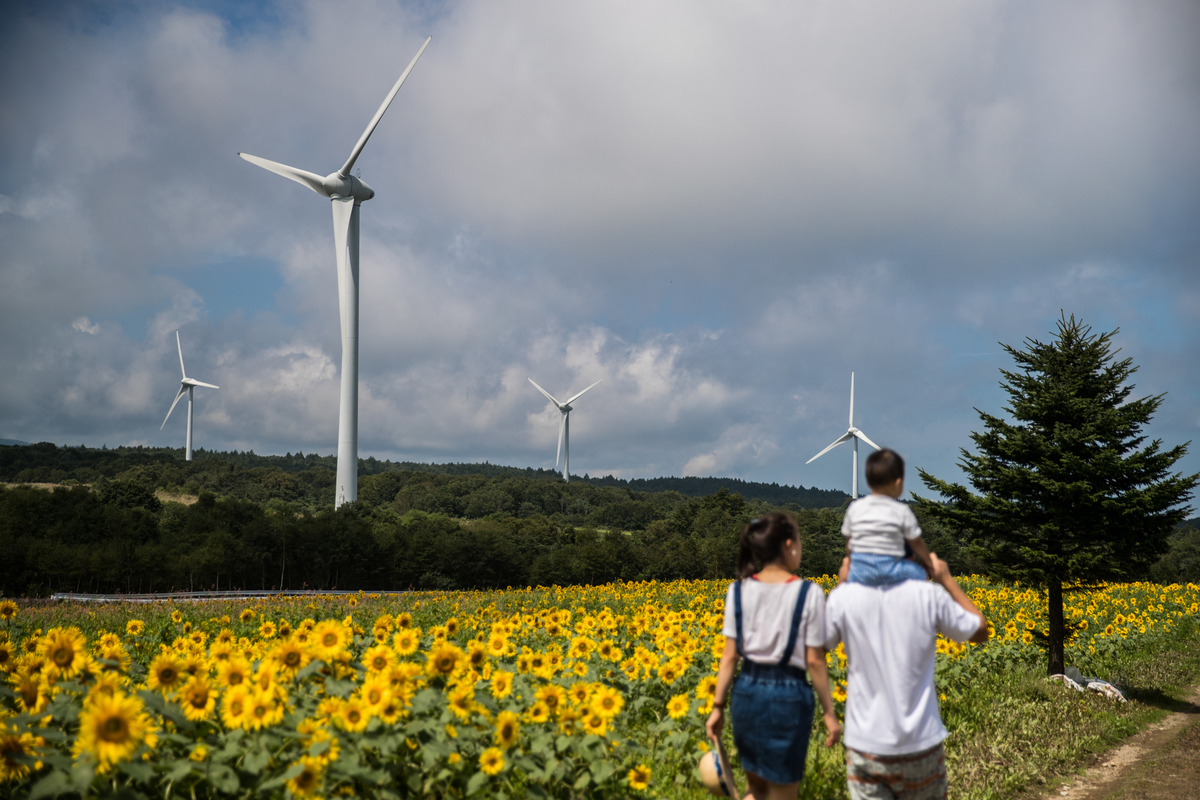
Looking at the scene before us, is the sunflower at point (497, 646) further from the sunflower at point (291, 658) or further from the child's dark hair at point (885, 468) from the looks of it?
the child's dark hair at point (885, 468)

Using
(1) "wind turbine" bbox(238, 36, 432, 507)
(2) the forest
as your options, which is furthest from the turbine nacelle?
(2) the forest

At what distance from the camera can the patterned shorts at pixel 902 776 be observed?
13.8 feet

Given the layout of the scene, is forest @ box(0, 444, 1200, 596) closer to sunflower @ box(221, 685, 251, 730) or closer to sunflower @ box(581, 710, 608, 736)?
sunflower @ box(221, 685, 251, 730)

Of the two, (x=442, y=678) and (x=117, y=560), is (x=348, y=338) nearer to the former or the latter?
→ (x=117, y=560)

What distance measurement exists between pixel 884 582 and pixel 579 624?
6610 millimetres

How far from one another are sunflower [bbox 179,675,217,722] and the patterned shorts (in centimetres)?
375

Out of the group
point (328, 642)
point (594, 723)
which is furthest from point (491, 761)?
point (328, 642)

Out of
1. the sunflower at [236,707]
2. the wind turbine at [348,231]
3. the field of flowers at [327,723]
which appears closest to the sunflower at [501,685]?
the field of flowers at [327,723]

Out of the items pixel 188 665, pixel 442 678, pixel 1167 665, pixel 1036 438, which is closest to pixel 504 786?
pixel 442 678

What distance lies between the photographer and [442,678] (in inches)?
203

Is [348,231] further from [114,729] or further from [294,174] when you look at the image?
[114,729]

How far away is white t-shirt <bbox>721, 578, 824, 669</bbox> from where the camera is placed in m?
4.35

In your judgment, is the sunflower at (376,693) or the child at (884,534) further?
the sunflower at (376,693)

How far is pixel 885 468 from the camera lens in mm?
4379
